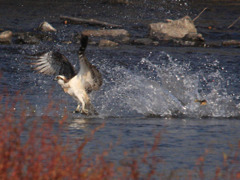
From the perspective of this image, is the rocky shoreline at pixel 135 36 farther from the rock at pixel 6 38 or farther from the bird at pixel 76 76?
the bird at pixel 76 76

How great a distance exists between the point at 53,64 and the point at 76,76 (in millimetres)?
785

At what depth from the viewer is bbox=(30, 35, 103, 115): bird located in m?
9.15

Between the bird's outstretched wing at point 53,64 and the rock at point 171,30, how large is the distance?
9369mm

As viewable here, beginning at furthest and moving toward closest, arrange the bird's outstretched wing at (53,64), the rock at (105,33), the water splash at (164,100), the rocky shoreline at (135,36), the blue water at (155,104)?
the rock at (105,33)
the rocky shoreline at (135,36)
the bird's outstretched wing at (53,64)
the water splash at (164,100)
the blue water at (155,104)

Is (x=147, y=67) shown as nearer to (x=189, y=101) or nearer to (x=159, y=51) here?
(x=159, y=51)

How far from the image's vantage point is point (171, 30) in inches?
754

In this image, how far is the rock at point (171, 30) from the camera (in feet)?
62.4

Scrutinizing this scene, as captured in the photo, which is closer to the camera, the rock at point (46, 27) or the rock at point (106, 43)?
the rock at point (106, 43)

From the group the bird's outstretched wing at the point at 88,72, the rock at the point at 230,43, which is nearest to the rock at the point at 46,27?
the rock at the point at 230,43

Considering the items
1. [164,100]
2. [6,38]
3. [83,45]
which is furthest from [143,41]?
[83,45]

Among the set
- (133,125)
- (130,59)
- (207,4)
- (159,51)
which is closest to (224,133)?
(133,125)

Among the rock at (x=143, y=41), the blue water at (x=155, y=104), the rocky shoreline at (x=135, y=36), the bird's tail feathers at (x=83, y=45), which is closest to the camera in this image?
the blue water at (x=155, y=104)

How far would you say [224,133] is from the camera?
8.04 metres

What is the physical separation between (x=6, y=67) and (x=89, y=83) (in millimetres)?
5106
